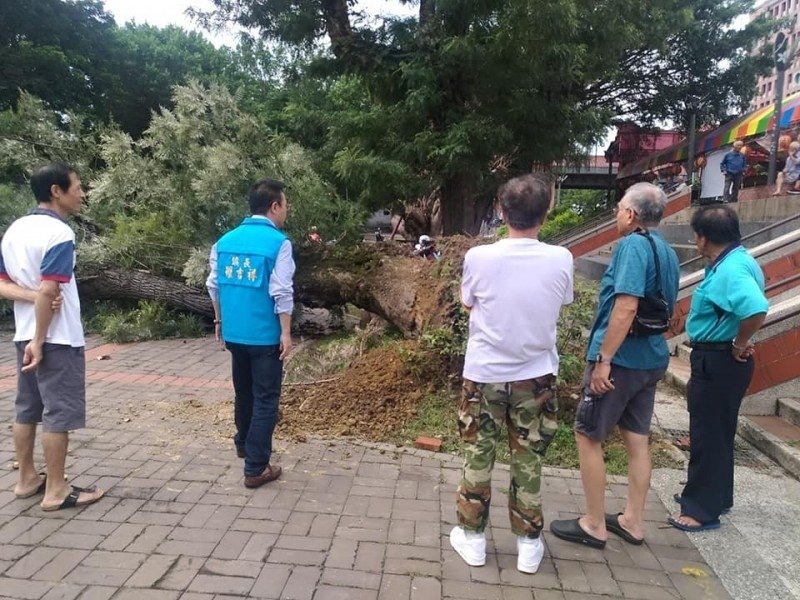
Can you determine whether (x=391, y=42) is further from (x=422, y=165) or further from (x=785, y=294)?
(x=785, y=294)

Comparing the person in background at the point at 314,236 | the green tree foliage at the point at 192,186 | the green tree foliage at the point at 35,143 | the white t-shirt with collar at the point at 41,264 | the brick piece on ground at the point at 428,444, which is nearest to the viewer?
the white t-shirt with collar at the point at 41,264

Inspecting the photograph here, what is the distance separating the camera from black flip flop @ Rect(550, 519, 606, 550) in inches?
121

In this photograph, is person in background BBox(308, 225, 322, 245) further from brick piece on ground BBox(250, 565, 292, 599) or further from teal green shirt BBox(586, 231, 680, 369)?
brick piece on ground BBox(250, 565, 292, 599)

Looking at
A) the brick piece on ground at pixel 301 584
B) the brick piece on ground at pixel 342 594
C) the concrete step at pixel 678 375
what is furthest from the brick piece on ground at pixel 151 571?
the concrete step at pixel 678 375

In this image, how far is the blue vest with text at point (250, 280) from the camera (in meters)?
3.51

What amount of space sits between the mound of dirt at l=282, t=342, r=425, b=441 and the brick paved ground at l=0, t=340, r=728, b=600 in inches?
11.8

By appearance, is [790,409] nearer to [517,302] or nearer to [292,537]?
[517,302]

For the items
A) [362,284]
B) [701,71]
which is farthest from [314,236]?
[701,71]

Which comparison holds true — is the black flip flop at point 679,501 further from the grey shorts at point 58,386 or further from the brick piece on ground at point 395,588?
the grey shorts at point 58,386

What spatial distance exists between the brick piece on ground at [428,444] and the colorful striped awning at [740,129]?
13211mm

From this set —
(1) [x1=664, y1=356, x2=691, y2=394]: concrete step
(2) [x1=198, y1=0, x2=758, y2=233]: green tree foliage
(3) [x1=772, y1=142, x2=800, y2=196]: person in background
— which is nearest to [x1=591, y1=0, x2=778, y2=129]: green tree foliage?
(3) [x1=772, y1=142, x2=800, y2=196]: person in background

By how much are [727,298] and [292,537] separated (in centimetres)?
260

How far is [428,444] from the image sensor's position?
14.1ft

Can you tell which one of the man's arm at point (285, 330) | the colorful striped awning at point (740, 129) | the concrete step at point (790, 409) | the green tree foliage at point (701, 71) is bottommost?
the concrete step at point (790, 409)
